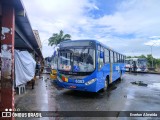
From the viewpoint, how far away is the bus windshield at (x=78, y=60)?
9.73 m

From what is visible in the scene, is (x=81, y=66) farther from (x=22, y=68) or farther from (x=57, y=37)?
(x=57, y=37)

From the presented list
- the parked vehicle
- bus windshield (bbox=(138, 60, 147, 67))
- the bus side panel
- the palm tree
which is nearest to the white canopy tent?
the bus side panel

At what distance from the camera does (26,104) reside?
27.1 ft

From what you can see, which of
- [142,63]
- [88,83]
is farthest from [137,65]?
[88,83]

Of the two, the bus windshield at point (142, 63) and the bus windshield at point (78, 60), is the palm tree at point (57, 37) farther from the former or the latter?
the bus windshield at point (78, 60)

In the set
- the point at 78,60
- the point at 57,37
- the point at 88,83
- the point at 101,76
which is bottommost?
the point at 88,83

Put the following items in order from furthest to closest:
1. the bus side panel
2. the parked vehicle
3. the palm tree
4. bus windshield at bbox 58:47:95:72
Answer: the palm tree
the parked vehicle
the bus side panel
bus windshield at bbox 58:47:95:72

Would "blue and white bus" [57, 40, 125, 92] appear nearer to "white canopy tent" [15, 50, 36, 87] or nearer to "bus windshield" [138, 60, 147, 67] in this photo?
"white canopy tent" [15, 50, 36, 87]

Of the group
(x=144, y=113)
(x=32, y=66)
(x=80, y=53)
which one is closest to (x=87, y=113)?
(x=144, y=113)

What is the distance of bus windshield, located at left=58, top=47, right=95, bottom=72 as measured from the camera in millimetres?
9727

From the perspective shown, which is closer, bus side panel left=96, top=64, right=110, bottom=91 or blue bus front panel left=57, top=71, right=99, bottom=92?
blue bus front panel left=57, top=71, right=99, bottom=92

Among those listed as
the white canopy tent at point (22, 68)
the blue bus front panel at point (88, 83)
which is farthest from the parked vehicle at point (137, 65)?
the blue bus front panel at point (88, 83)

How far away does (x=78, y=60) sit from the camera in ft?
32.7

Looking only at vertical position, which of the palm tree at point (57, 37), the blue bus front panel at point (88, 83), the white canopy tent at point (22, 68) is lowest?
the blue bus front panel at point (88, 83)
